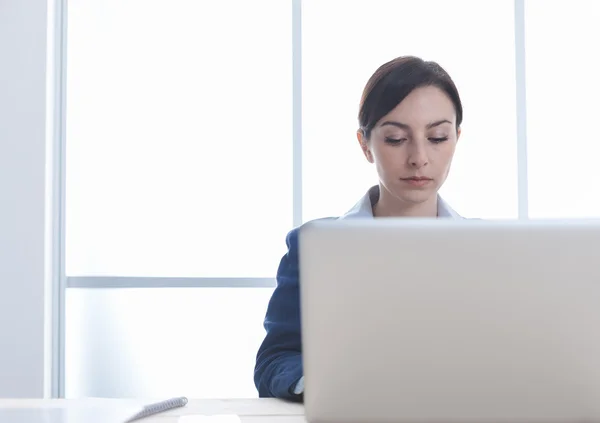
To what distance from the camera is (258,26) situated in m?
3.49

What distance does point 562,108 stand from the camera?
3545 millimetres

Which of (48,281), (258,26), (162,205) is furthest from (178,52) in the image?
(48,281)

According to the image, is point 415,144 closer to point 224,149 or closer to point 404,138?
point 404,138

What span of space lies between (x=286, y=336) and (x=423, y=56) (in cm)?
207

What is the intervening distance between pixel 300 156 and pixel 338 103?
30 cm

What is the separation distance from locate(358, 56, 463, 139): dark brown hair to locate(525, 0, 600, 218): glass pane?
5.71ft

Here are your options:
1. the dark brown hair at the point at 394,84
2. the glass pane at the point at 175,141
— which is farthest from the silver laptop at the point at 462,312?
the glass pane at the point at 175,141

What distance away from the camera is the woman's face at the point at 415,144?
1.88 meters

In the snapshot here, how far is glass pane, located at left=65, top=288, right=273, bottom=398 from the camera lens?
11.2ft

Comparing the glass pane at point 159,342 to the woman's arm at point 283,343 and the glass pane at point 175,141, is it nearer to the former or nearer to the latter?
the glass pane at point 175,141

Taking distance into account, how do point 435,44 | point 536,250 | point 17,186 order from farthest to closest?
point 435,44, point 17,186, point 536,250

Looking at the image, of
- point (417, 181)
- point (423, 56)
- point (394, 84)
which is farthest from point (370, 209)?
point (423, 56)

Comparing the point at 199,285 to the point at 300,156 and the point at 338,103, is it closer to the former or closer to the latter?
the point at 300,156

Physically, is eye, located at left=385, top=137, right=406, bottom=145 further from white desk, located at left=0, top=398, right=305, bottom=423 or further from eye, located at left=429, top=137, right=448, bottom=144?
white desk, located at left=0, top=398, right=305, bottom=423
